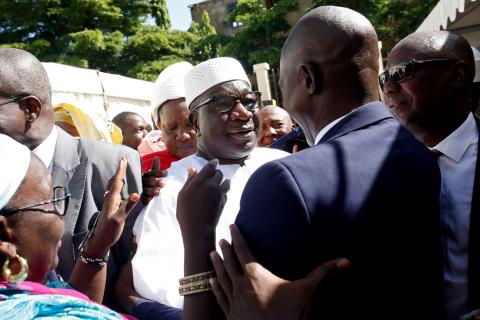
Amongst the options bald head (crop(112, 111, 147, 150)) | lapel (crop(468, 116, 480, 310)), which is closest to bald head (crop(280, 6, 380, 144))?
lapel (crop(468, 116, 480, 310))

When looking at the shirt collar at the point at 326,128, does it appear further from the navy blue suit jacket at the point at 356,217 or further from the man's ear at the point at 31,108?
the man's ear at the point at 31,108

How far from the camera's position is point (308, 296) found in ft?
4.15

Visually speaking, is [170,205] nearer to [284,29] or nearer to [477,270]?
[477,270]

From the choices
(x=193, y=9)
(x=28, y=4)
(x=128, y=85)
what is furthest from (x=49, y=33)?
(x=193, y=9)

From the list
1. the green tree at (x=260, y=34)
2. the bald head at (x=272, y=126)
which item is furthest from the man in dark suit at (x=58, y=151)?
the green tree at (x=260, y=34)

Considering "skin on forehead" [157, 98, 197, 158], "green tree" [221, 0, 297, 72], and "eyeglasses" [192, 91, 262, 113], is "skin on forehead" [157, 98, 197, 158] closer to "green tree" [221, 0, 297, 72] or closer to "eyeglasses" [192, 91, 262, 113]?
"eyeglasses" [192, 91, 262, 113]

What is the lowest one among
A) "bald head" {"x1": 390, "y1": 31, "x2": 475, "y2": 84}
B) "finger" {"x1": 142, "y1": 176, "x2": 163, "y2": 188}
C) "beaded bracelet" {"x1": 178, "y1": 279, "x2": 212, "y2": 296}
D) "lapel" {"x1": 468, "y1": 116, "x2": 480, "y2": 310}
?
"lapel" {"x1": 468, "y1": 116, "x2": 480, "y2": 310}

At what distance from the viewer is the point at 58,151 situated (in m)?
2.50

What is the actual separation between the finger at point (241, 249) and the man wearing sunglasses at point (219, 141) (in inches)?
37.3

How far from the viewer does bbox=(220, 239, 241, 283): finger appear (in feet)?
4.49

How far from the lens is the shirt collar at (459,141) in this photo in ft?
7.27

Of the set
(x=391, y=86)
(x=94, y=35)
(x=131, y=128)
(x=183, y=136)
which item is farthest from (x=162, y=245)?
(x=94, y=35)

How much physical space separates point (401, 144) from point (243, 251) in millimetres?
573

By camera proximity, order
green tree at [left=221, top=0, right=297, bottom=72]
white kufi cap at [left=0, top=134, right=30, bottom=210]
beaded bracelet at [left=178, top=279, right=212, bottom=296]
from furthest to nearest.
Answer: green tree at [left=221, top=0, right=297, bottom=72], white kufi cap at [left=0, top=134, right=30, bottom=210], beaded bracelet at [left=178, top=279, right=212, bottom=296]
